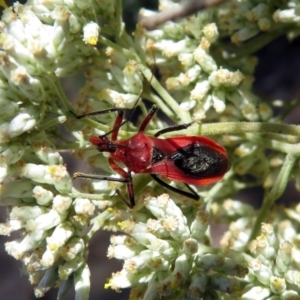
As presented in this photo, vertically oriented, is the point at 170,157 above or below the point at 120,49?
below

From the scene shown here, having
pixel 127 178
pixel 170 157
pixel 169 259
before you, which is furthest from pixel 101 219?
pixel 170 157

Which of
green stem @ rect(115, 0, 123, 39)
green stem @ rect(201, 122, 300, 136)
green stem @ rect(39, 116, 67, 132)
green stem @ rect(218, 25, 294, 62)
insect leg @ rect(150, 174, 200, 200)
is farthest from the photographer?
green stem @ rect(218, 25, 294, 62)

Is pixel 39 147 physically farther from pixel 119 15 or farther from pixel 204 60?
pixel 204 60

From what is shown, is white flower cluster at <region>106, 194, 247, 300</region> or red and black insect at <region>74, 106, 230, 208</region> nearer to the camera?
white flower cluster at <region>106, 194, 247, 300</region>

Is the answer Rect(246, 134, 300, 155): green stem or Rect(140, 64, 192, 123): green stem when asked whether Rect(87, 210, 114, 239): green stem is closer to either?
Rect(140, 64, 192, 123): green stem

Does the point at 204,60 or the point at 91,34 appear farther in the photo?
the point at 204,60

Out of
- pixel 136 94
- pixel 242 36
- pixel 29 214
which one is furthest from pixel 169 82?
pixel 29 214

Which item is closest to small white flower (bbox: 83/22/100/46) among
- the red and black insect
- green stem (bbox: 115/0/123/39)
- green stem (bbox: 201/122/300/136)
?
green stem (bbox: 115/0/123/39)

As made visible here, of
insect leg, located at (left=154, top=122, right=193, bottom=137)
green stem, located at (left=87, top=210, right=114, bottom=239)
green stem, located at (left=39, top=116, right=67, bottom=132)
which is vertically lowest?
green stem, located at (left=87, top=210, right=114, bottom=239)
